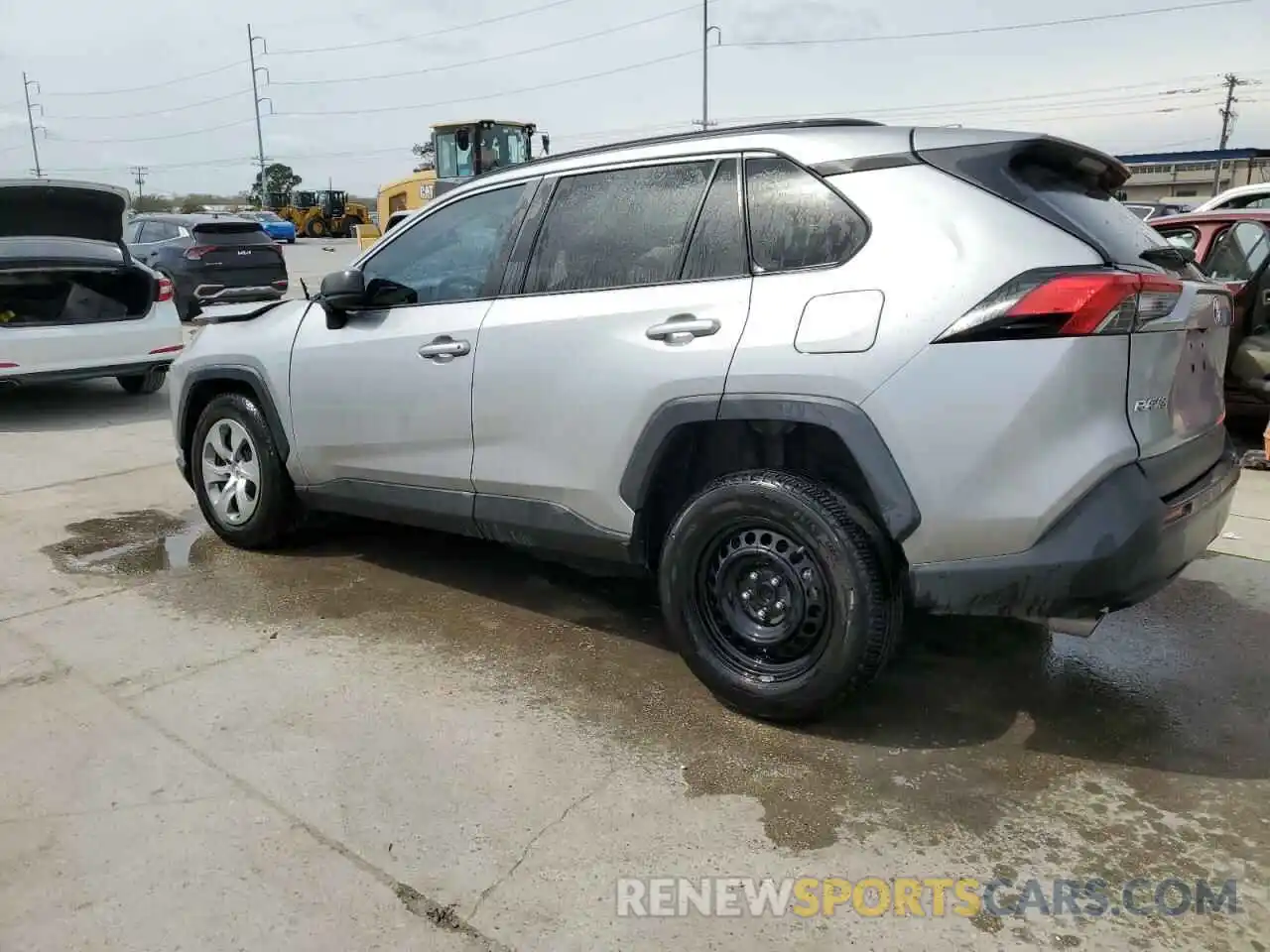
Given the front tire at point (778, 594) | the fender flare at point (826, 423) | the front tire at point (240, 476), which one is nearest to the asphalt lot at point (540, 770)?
the front tire at point (778, 594)

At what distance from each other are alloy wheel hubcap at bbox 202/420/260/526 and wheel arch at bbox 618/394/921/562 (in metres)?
2.35

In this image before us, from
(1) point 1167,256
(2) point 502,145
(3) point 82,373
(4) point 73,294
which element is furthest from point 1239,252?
(2) point 502,145

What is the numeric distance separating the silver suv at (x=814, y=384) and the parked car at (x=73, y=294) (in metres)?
5.19

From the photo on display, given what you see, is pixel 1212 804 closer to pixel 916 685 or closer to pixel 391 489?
pixel 916 685

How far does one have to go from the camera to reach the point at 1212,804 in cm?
274

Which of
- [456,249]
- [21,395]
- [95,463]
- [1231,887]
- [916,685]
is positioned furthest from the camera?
[21,395]

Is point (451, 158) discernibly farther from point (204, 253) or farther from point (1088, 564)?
point (1088, 564)

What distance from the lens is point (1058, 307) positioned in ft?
8.43

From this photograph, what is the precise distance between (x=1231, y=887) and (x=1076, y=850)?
1.13ft

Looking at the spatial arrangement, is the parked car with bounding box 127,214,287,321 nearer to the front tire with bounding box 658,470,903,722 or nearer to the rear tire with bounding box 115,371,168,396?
the rear tire with bounding box 115,371,168,396

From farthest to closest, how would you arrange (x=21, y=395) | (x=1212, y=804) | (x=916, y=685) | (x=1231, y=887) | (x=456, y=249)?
1. (x=21, y=395)
2. (x=456, y=249)
3. (x=916, y=685)
4. (x=1212, y=804)
5. (x=1231, y=887)

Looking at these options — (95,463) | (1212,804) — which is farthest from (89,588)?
(1212,804)

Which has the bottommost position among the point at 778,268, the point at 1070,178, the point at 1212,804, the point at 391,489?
the point at 1212,804

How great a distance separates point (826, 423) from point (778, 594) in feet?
1.92
